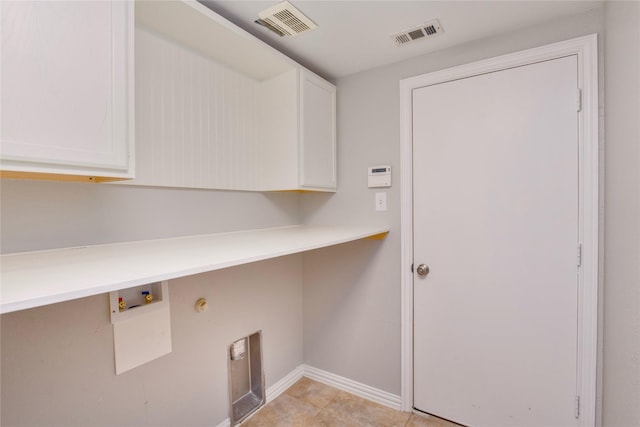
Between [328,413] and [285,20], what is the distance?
2319 millimetres

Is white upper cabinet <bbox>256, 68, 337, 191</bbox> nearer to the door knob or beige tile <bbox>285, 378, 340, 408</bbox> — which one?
the door knob

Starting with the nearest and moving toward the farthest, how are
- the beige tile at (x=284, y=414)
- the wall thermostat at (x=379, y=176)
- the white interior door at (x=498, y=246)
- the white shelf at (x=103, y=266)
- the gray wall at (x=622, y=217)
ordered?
the white shelf at (x=103, y=266)
the gray wall at (x=622, y=217)
the white interior door at (x=498, y=246)
the beige tile at (x=284, y=414)
the wall thermostat at (x=379, y=176)

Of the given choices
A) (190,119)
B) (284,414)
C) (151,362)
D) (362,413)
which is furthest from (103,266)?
(362,413)

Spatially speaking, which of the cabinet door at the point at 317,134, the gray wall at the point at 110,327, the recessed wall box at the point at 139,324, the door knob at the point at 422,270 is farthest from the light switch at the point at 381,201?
the recessed wall box at the point at 139,324

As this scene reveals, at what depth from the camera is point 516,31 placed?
167 centimetres

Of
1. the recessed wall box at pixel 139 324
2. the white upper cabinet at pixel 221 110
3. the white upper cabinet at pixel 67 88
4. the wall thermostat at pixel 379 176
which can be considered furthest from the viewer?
the wall thermostat at pixel 379 176

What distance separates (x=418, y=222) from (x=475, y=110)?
2.40 ft

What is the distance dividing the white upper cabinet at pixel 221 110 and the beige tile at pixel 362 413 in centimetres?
147

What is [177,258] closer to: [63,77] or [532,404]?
[63,77]

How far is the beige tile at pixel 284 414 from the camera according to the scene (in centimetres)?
189

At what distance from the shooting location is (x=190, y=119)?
162 cm

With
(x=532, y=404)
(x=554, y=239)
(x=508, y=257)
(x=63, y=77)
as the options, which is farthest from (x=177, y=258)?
(x=532, y=404)

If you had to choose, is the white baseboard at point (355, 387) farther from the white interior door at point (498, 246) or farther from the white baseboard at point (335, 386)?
the white interior door at point (498, 246)

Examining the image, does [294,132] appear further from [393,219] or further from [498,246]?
[498,246]
